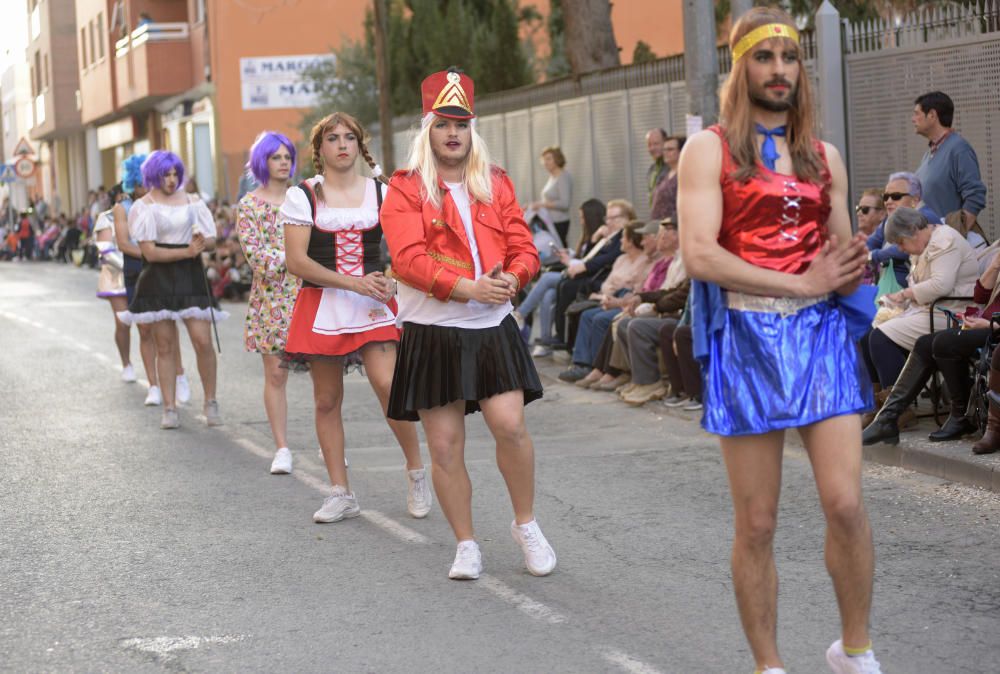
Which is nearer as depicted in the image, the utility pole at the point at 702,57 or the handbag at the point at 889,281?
the handbag at the point at 889,281

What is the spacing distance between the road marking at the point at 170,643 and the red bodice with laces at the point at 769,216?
2443 mm

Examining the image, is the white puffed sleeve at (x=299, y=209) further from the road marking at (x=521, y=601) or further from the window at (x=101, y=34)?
the window at (x=101, y=34)

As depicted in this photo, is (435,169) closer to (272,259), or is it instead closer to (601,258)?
(272,259)

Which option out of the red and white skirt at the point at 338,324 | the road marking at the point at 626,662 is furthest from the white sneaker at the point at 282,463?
the road marking at the point at 626,662

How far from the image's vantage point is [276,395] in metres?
9.66

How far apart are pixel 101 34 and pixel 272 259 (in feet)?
143

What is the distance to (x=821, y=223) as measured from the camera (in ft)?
15.6

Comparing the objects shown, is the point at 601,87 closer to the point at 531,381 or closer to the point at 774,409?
the point at 531,381

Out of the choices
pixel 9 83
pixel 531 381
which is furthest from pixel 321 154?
pixel 9 83

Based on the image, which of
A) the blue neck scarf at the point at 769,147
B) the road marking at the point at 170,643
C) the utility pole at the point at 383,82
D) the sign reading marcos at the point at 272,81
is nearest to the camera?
the blue neck scarf at the point at 769,147

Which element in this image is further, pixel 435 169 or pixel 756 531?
pixel 435 169

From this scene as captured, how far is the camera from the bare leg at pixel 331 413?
816 cm

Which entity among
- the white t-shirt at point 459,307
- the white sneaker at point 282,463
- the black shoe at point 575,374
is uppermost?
the white t-shirt at point 459,307

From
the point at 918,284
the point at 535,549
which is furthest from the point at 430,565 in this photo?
the point at 918,284
